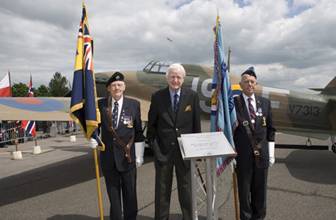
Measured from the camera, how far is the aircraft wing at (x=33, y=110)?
618 centimetres

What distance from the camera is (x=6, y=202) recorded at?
5.47 m

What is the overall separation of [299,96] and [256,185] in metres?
5.16

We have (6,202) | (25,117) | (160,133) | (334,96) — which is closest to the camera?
(160,133)

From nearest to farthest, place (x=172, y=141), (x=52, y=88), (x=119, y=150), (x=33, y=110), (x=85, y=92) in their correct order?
(x=172, y=141)
(x=119, y=150)
(x=85, y=92)
(x=33, y=110)
(x=52, y=88)

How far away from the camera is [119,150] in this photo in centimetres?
360

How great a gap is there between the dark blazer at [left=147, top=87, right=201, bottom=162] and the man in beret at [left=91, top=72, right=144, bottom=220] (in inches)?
11.7

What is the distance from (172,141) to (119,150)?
0.68 meters

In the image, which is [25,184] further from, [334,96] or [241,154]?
[334,96]

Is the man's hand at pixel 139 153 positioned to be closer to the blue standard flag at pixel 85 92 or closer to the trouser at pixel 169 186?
the trouser at pixel 169 186

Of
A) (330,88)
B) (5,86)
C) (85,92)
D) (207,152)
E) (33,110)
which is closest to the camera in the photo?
(207,152)

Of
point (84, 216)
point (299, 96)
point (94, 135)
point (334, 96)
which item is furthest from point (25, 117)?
point (334, 96)

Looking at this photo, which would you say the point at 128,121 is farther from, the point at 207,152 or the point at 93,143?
the point at 207,152

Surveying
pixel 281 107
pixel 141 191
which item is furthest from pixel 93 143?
pixel 281 107

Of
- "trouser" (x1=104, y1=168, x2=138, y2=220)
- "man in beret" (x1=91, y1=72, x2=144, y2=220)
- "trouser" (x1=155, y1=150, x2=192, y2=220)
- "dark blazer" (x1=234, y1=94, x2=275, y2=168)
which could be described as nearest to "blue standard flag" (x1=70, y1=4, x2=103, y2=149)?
"man in beret" (x1=91, y1=72, x2=144, y2=220)
